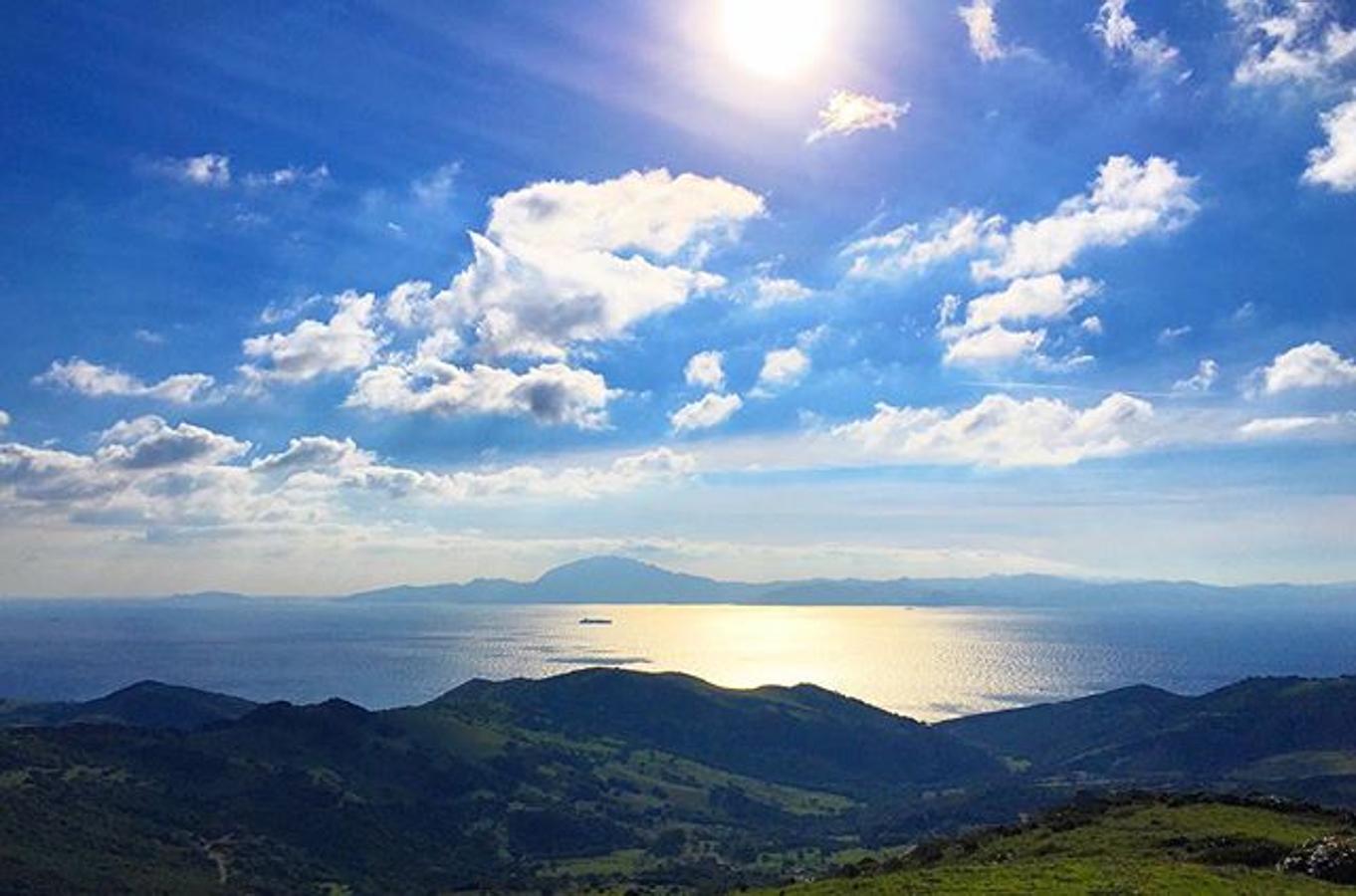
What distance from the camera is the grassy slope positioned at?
135 feet

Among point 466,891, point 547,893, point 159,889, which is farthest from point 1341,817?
point 159,889

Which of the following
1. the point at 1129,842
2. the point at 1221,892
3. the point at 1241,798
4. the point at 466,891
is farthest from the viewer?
the point at 466,891

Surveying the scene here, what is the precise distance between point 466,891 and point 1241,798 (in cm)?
15240

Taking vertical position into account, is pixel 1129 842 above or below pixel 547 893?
above

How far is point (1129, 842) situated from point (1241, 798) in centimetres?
1718

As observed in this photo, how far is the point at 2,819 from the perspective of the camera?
18938 centimetres

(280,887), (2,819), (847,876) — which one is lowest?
(280,887)

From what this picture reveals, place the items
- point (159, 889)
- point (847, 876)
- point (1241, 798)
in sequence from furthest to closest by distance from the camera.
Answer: point (159, 889), point (1241, 798), point (847, 876)

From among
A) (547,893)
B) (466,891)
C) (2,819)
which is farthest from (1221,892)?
(2,819)

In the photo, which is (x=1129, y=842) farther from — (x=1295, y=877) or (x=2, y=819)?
(x=2, y=819)

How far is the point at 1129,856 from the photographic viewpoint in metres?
50.8

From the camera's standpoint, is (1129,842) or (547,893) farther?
(547,893)

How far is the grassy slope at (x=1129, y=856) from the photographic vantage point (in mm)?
41000

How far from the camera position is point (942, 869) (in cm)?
5203
